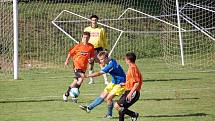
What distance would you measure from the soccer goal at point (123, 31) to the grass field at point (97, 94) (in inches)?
130

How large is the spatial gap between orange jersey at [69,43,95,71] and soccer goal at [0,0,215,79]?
768cm

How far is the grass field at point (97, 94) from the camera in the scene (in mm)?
12281

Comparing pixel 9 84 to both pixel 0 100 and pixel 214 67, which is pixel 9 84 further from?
pixel 214 67

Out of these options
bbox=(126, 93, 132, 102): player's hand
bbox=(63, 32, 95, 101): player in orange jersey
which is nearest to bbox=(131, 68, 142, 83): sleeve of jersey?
bbox=(126, 93, 132, 102): player's hand

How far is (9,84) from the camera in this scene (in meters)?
17.9

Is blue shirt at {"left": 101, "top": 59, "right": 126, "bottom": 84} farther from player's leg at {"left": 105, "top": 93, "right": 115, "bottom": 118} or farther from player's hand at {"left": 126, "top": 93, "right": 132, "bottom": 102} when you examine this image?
player's hand at {"left": 126, "top": 93, "right": 132, "bottom": 102}

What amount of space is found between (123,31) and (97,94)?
1009cm

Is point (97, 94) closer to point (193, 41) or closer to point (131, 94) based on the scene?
point (131, 94)

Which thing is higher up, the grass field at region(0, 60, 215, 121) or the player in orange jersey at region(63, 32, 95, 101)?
the player in orange jersey at region(63, 32, 95, 101)

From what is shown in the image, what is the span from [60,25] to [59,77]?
8.34 meters

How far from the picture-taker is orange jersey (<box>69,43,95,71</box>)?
48.3 ft

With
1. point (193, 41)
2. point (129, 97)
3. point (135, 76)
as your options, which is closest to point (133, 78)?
point (135, 76)

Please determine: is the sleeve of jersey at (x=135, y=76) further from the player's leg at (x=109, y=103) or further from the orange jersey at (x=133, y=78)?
the player's leg at (x=109, y=103)

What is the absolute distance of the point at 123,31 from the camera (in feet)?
83.3
